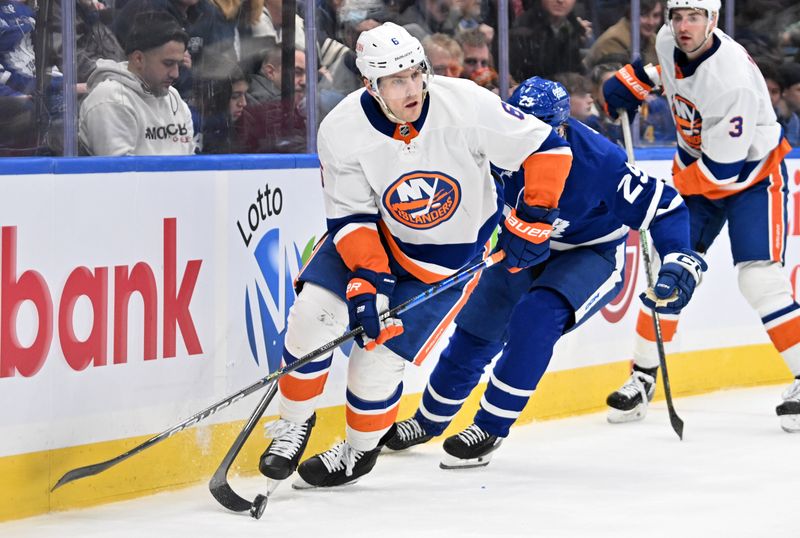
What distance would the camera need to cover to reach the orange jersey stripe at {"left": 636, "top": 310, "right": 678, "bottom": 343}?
4.75 metres

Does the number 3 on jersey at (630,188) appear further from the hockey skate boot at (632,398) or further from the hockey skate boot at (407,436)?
the hockey skate boot at (632,398)

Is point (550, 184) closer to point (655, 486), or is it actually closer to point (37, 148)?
point (655, 486)

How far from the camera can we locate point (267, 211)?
3973 mm

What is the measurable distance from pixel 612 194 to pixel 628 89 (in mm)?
891

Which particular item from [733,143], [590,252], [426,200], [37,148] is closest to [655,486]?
[590,252]

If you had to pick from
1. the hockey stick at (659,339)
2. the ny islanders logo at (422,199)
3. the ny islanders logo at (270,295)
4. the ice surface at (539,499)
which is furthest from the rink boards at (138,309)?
the hockey stick at (659,339)

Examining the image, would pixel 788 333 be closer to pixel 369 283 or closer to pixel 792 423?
pixel 792 423

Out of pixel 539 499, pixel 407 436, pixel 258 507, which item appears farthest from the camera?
pixel 407 436

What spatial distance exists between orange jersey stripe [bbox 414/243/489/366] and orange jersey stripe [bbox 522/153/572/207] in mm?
319

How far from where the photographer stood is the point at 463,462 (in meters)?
3.93

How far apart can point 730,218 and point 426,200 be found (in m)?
1.46

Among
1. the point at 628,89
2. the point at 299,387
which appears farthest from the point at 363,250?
the point at 628,89

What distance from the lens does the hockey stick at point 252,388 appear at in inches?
133

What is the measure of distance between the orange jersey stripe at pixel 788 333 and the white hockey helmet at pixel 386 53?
1713mm
